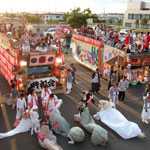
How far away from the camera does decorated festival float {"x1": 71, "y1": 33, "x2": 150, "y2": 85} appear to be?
1414 cm

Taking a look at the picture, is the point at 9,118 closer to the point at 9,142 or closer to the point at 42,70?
the point at 9,142

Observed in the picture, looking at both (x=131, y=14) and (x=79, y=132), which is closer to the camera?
(x=79, y=132)

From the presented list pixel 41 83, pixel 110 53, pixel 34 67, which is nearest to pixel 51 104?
pixel 41 83

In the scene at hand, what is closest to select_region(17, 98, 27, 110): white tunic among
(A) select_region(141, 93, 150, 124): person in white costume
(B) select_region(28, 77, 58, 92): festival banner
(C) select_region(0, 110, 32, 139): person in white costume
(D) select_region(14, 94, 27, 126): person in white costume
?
(D) select_region(14, 94, 27, 126): person in white costume

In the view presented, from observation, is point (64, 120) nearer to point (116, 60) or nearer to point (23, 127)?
point (23, 127)

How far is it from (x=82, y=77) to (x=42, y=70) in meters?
4.38

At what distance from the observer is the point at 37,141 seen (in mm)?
8070

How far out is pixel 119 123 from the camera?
8875mm

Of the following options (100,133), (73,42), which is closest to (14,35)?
(73,42)

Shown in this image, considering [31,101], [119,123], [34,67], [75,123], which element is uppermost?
[34,67]

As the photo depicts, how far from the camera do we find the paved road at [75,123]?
307 inches

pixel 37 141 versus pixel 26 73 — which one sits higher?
pixel 26 73

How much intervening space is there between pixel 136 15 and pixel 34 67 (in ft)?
180

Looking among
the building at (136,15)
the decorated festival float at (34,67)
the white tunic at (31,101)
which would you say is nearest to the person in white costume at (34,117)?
the white tunic at (31,101)
